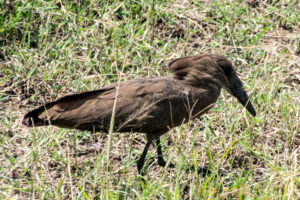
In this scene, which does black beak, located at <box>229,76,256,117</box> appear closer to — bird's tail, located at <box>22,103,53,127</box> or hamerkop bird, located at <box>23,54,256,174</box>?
hamerkop bird, located at <box>23,54,256,174</box>

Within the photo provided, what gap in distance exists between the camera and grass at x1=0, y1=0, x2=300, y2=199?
207 inches

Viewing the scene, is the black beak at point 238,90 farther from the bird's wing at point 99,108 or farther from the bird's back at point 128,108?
the bird's wing at point 99,108

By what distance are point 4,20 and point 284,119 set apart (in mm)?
3394

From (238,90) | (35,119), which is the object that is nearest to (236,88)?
(238,90)

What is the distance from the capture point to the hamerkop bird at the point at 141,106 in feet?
16.9

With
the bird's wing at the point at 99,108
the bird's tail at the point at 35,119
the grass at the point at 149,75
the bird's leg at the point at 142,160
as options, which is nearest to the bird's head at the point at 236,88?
the grass at the point at 149,75

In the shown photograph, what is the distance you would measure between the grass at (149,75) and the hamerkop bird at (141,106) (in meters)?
0.27

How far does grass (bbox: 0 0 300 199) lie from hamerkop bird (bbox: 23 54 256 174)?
0.87 ft

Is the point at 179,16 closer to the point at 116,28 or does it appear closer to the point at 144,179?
the point at 116,28

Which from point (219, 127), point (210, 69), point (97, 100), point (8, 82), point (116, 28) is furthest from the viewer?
point (116, 28)

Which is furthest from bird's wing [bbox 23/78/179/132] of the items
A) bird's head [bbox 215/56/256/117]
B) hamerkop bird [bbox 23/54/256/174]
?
bird's head [bbox 215/56/256/117]

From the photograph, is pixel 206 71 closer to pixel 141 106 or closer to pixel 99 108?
pixel 141 106

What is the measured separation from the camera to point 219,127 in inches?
240

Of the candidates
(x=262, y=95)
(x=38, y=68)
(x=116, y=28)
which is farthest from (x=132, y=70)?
(x=262, y=95)
